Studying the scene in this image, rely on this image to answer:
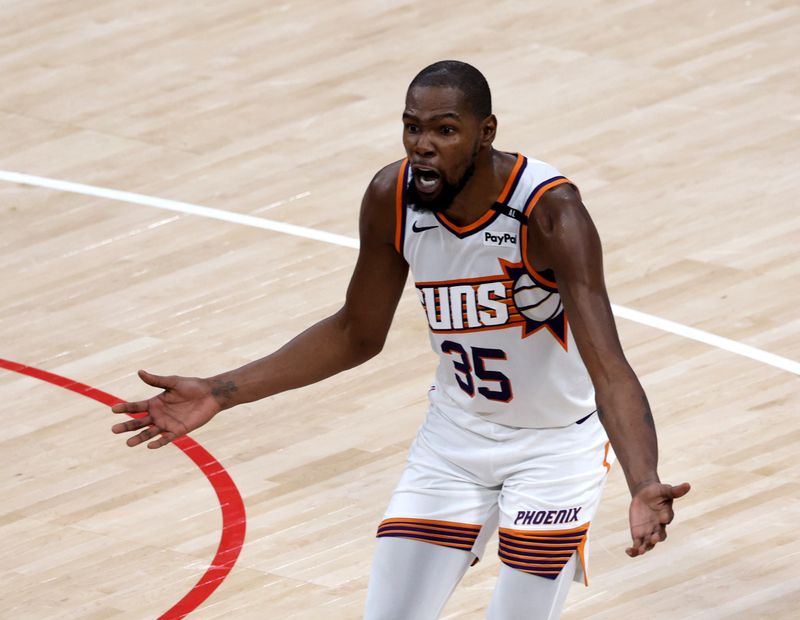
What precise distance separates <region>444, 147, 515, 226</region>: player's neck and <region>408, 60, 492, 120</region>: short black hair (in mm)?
193

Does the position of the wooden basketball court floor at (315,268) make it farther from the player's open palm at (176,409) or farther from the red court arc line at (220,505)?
the player's open palm at (176,409)

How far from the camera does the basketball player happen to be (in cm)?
520

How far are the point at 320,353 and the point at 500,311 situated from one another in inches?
26.4

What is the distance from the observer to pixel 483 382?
5.46 meters

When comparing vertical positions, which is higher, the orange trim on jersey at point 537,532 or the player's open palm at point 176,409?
the player's open palm at point 176,409

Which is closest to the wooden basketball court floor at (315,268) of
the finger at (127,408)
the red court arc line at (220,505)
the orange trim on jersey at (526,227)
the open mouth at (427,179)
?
the red court arc line at (220,505)

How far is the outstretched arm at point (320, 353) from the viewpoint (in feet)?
18.1

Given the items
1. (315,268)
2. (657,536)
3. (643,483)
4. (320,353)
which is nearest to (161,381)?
(320,353)

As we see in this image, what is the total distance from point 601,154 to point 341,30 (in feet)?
10.2

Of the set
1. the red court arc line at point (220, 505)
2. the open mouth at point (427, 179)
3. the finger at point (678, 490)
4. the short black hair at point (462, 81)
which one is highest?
the short black hair at point (462, 81)

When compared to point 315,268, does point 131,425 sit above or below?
above

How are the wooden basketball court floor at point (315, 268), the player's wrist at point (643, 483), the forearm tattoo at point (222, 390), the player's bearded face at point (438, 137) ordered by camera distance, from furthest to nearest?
the wooden basketball court floor at point (315, 268) < the forearm tattoo at point (222, 390) < the player's bearded face at point (438, 137) < the player's wrist at point (643, 483)

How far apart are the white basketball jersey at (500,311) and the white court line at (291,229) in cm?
358

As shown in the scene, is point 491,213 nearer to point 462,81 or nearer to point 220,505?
point 462,81
